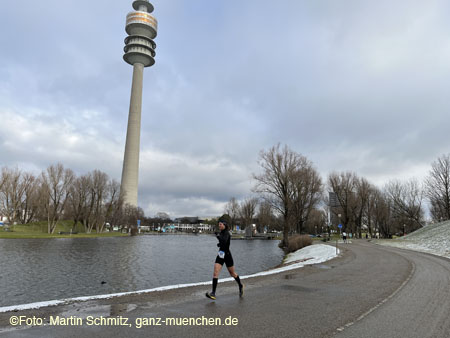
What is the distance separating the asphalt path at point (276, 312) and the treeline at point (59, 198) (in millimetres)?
62108

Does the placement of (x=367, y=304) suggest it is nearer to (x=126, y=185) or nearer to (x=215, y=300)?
(x=215, y=300)

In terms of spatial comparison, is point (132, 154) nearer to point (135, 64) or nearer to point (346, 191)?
point (135, 64)

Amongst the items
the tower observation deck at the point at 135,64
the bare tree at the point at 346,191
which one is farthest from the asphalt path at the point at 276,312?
the tower observation deck at the point at 135,64

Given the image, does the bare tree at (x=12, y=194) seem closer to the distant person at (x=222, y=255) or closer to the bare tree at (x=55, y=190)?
the bare tree at (x=55, y=190)

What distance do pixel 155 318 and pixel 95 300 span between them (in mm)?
2655

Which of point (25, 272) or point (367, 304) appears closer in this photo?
point (367, 304)

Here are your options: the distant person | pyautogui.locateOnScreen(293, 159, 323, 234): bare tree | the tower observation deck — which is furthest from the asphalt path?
the tower observation deck

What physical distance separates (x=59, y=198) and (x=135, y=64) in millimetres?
67879

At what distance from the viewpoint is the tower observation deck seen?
319 ft

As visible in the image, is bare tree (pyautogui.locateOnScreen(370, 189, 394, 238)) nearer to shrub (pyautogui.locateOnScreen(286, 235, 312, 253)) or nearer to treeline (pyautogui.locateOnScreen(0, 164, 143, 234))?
shrub (pyautogui.locateOnScreen(286, 235, 312, 253))

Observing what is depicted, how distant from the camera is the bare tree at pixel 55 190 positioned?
5997 cm

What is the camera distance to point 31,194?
69.0m

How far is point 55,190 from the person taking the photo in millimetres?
60844

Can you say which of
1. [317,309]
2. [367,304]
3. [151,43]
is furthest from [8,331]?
[151,43]
